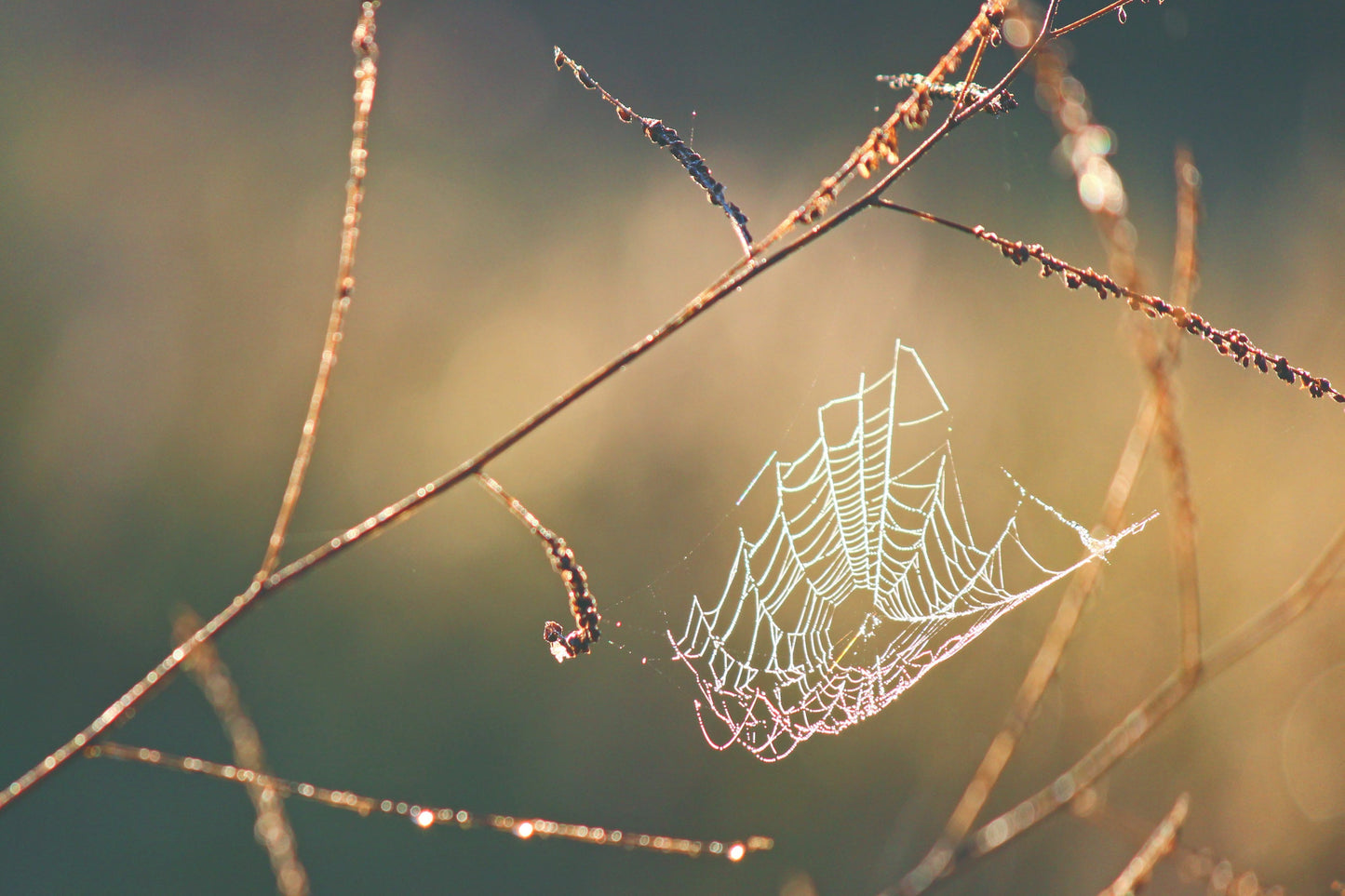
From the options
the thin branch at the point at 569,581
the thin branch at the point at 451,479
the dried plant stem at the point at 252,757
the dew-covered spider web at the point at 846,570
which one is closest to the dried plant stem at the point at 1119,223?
the thin branch at the point at 451,479

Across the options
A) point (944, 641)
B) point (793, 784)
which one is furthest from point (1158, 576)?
point (793, 784)

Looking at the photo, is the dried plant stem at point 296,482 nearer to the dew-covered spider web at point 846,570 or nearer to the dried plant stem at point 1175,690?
the dried plant stem at point 1175,690

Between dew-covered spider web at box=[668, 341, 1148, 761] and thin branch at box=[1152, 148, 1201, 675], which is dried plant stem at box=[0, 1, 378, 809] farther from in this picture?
dew-covered spider web at box=[668, 341, 1148, 761]

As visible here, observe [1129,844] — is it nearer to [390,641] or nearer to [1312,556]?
[1312,556]

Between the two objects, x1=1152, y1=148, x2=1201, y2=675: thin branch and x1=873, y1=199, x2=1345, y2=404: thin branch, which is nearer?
x1=873, y1=199, x2=1345, y2=404: thin branch

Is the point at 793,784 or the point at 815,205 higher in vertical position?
the point at 793,784

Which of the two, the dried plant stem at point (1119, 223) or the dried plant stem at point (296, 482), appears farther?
the dried plant stem at point (1119, 223)

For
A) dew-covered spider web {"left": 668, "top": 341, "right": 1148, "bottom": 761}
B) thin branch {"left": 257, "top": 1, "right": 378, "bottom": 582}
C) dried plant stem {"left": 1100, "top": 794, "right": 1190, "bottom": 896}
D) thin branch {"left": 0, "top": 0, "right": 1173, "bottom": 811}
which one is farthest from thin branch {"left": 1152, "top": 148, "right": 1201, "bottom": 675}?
dew-covered spider web {"left": 668, "top": 341, "right": 1148, "bottom": 761}

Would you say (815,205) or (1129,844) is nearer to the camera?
(815,205)
